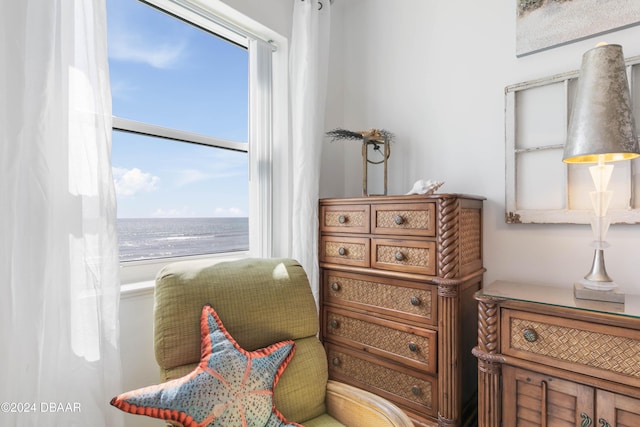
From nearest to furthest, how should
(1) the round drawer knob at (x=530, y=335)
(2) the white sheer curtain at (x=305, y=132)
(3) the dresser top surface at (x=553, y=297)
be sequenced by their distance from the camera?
(3) the dresser top surface at (x=553, y=297), (1) the round drawer knob at (x=530, y=335), (2) the white sheer curtain at (x=305, y=132)

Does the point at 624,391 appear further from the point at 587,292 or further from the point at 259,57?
the point at 259,57

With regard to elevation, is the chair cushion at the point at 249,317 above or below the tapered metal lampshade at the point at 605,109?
below

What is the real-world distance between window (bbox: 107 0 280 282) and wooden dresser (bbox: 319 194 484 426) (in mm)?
554

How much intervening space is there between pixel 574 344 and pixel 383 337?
2.63 feet

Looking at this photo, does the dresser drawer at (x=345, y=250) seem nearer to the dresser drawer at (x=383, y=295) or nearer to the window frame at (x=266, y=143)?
the dresser drawer at (x=383, y=295)

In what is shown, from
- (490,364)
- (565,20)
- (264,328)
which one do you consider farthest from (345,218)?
(565,20)

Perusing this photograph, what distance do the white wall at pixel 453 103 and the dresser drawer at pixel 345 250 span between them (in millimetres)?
494

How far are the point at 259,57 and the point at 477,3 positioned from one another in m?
1.28

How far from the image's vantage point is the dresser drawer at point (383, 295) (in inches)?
60.2

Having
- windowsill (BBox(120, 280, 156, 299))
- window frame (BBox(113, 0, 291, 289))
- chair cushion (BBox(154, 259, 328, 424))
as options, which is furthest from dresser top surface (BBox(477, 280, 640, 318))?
windowsill (BBox(120, 280, 156, 299))

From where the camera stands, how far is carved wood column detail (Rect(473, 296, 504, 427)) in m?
A: 1.29

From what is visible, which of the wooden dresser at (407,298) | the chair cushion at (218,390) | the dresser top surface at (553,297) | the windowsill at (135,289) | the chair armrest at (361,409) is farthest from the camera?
the wooden dresser at (407,298)

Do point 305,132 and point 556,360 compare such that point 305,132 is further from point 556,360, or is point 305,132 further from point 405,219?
point 556,360

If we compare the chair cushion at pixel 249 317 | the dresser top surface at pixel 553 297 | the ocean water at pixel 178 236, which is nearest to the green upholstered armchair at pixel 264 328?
the chair cushion at pixel 249 317
